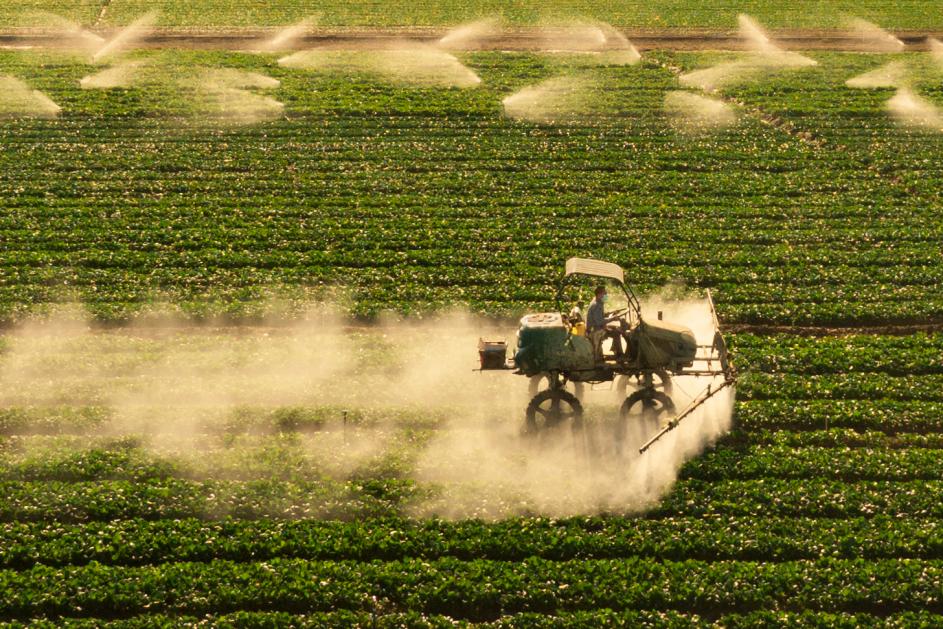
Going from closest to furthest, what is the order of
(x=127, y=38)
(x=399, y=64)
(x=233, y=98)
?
(x=233, y=98), (x=399, y=64), (x=127, y=38)

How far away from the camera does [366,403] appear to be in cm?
2097

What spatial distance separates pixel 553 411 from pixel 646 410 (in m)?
1.96

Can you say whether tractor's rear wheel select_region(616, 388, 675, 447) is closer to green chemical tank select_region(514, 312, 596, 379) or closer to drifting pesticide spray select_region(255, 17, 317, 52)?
green chemical tank select_region(514, 312, 596, 379)

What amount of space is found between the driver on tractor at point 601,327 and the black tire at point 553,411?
111 cm

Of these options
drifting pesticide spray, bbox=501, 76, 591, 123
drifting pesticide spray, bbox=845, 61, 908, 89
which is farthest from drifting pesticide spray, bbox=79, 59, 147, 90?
drifting pesticide spray, bbox=845, 61, 908, 89

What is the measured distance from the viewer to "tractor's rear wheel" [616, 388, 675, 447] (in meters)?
19.3

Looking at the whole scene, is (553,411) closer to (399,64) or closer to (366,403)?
(366,403)

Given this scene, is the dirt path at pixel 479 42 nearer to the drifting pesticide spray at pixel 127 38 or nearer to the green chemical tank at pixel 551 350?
the drifting pesticide spray at pixel 127 38

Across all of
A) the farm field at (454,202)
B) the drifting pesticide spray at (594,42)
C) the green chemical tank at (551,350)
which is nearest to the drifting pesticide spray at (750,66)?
the farm field at (454,202)

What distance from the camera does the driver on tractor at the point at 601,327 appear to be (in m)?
19.2

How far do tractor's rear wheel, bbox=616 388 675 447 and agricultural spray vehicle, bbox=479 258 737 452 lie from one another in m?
0.02

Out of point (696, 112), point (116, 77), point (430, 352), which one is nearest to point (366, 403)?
point (430, 352)

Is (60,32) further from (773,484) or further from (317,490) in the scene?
(773,484)

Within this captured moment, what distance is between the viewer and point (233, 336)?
23.9 meters
